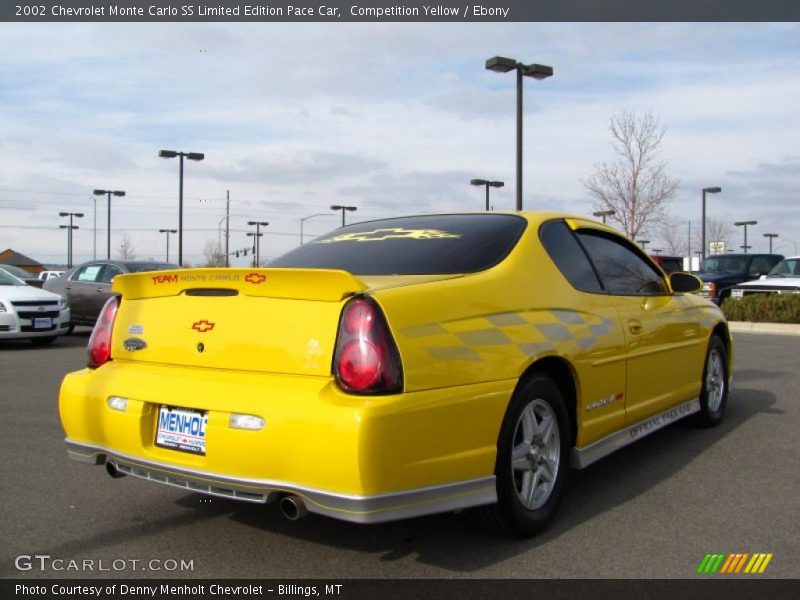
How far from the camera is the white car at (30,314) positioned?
39.5 feet

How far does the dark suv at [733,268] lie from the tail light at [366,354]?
18856 mm

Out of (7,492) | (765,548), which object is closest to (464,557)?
(765,548)

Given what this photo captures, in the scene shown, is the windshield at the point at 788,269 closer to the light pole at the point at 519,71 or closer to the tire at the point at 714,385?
the light pole at the point at 519,71

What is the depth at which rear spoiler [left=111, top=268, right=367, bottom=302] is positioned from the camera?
9.93 feet

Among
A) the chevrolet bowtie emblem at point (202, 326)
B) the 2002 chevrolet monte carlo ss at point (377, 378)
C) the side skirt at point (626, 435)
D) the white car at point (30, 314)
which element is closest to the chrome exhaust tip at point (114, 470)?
the 2002 chevrolet monte carlo ss at point (377, 378)

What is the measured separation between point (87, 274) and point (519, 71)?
32.7 feet

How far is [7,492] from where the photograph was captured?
4.19 m

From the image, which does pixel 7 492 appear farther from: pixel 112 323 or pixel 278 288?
pixel 278 288

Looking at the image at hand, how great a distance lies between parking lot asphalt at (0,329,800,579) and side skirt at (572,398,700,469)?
0.25m

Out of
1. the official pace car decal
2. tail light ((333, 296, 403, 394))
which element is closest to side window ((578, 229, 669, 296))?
the official pace car decal

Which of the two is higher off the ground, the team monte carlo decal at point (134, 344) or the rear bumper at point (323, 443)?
the team monte carlo decal at point (134, 344)

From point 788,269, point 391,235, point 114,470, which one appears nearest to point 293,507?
point 114,470

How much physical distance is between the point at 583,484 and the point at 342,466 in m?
2.05

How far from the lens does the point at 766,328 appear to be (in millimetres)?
15891
